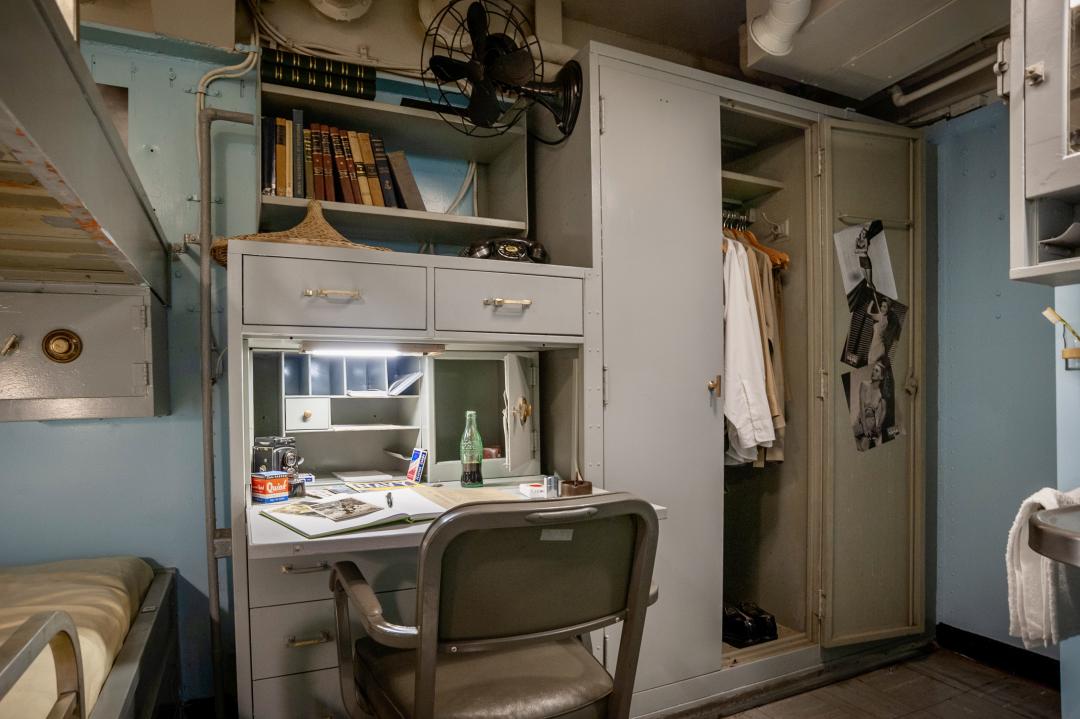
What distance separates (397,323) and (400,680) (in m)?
0.98

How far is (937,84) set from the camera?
2.69m

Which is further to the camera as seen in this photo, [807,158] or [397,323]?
[807,158]

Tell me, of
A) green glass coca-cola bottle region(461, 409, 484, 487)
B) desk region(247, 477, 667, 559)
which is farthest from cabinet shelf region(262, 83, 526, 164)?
desk region(247, 477, 667, 559)

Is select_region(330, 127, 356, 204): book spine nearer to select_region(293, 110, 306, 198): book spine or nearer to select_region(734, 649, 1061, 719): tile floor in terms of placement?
select_region(293, 110, 306, 198): book spine

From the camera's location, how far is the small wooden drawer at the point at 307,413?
2084mm

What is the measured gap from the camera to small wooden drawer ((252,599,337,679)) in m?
1.67

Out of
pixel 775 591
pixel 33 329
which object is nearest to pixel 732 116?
pixel 775 591

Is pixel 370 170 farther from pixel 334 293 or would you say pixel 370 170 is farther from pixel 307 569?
pixel 307 569

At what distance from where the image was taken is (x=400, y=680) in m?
1.30

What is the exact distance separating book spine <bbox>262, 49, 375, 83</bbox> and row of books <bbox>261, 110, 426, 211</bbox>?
0.18 metres

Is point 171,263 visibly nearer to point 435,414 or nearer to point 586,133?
point 435,414

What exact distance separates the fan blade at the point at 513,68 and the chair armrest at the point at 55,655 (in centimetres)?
173

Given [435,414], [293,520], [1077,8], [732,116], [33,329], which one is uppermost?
[732,116]

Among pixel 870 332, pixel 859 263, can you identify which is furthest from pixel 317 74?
pixel 870 332
